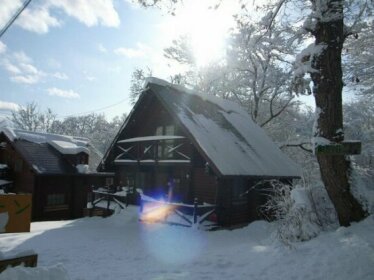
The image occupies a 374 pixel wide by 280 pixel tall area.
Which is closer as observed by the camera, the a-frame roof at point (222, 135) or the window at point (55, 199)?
the a-frame roof at point (222, 135)

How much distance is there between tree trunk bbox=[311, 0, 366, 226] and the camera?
849cm

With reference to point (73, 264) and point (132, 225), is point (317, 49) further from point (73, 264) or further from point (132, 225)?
point (132, 225)

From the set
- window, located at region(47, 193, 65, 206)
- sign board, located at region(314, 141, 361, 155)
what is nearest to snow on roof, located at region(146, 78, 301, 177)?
sign board, located at region(314, 141, 361, 155)

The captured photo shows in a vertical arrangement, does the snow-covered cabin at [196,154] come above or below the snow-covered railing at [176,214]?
above

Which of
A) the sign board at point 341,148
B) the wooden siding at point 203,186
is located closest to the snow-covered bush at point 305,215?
the sign board at point 341,148

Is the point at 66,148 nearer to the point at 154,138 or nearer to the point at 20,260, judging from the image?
the point at 154,138

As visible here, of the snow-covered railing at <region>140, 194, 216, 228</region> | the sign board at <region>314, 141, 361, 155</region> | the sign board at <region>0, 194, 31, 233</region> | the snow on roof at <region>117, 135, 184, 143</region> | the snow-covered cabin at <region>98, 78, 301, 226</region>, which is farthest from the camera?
the snow on roof at <region>117, 135, 184, 143</region>

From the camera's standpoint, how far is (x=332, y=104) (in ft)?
28.7

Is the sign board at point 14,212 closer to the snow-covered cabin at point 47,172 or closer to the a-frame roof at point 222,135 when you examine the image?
the a-frame roof at point 222,135

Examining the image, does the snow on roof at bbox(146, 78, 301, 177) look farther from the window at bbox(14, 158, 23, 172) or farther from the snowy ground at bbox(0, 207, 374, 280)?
the window at bbox(14, 158, 23, 172)

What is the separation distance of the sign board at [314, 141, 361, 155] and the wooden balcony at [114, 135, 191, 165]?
9.16 m

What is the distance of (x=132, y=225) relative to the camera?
15516 millimetres

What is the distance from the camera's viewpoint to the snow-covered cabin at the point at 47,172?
2434 centimetres

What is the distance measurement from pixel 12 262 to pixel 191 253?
5.76 metres
